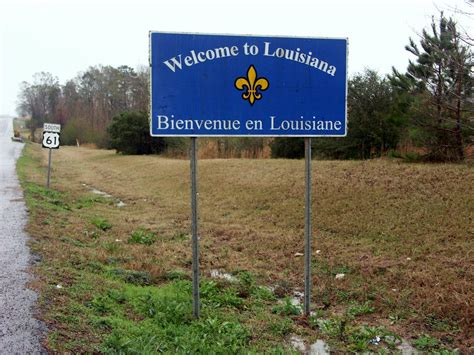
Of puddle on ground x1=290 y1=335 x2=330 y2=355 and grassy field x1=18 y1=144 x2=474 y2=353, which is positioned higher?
grassy field x1=18 y1=144 x2=474 y2=353

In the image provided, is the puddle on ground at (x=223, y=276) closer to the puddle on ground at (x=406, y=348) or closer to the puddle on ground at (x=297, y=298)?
the puddle on ground at (x=297, y=298)

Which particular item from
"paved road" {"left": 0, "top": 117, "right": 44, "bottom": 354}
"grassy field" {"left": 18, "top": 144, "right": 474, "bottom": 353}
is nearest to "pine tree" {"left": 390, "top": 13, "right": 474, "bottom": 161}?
"grassy field" {"left": 18, "top": 144, "right": 474, "bottom": 353}

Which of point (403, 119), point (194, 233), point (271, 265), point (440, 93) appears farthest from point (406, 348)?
point (403, 119)

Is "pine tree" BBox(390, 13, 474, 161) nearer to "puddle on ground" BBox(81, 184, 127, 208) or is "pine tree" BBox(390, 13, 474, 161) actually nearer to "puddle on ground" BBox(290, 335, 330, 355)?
"puddle on ground" BBox(290, 335, 330, 355)

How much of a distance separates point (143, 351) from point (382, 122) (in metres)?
16.7

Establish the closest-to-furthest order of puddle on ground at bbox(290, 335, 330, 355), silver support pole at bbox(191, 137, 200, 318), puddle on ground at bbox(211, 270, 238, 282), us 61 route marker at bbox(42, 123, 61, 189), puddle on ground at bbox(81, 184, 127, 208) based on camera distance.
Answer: puddle on ground at bbox(290, 335, 330, 355) < silver support pole at bbox(191, 137, 200, 318) < puddle on ground at bbox(211, 270, 238, 282) < puddle on ground at bbox(81, 184, 127, 208) < us 61 route marker at bbox(42, 123, 61, 189)

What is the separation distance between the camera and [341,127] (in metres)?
5.34

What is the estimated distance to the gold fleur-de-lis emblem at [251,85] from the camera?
16.5 ft

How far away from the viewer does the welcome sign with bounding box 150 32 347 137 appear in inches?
189

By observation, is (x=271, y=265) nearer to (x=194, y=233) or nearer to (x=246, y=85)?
(x=194, y=233)

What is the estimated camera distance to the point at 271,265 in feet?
26.0

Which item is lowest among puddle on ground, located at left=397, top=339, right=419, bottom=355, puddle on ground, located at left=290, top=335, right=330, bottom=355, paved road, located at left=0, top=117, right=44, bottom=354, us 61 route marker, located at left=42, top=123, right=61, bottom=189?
puddle on ground, located at left=397, top=339, right=419, bottom=355

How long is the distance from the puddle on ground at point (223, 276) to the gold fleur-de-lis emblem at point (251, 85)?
2970 mm

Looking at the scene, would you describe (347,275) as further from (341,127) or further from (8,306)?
(8,306)
